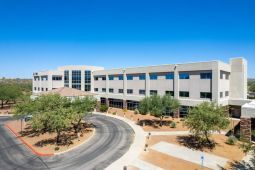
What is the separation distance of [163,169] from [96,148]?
1116 cm

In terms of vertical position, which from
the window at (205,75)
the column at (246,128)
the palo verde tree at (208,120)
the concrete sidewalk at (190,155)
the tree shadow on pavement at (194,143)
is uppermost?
the window at (205,75)

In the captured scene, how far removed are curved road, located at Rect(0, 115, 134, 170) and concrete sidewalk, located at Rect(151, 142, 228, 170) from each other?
5.37 m

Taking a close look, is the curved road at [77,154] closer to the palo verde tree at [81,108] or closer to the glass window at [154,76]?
the palo verde tree at [81,108]

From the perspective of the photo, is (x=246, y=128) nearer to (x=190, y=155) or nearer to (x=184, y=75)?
(x=190, y=155)

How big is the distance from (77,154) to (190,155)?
50.5ft

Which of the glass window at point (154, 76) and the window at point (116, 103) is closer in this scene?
the glass window at point (154, 76)

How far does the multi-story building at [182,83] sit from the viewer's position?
45188mm

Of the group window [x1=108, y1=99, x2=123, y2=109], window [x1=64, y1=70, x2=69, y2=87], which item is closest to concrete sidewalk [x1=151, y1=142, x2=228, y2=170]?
window [x1=108, y1=99, x2=123, y2=109]

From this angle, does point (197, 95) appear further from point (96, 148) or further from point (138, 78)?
point (96, 148)

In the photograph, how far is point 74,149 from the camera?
→ 27.3 metres

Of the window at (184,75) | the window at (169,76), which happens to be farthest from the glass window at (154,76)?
the window at (184,75)

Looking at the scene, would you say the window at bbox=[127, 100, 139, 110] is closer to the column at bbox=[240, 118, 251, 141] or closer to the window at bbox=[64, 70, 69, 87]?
the window at bbox=[64, 70, 69, 87]

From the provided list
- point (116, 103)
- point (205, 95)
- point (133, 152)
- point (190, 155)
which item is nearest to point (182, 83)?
point (205, 95)

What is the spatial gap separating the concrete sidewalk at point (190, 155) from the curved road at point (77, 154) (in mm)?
5368
